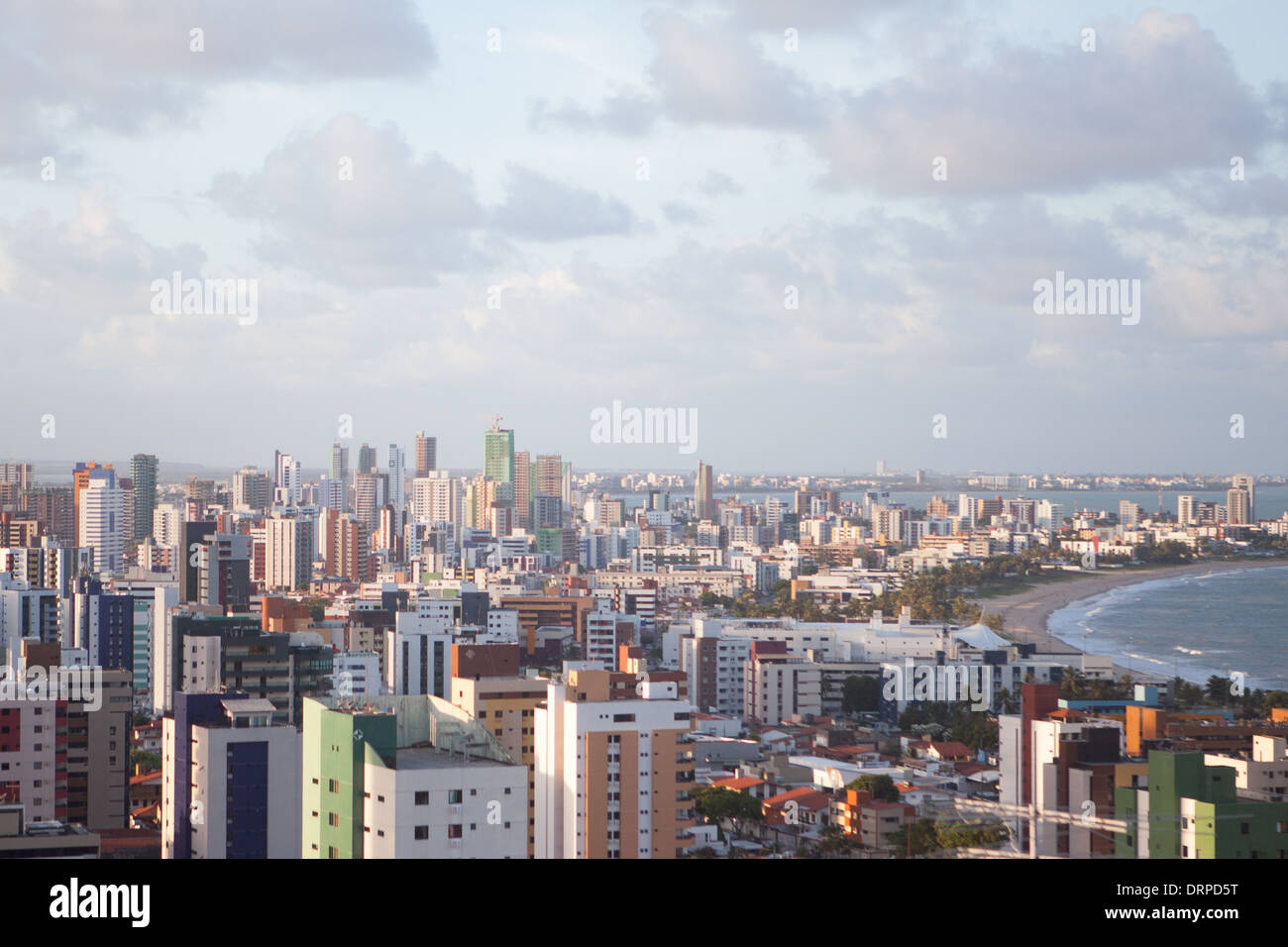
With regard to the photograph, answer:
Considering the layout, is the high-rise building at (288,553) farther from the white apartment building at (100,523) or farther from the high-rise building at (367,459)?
the high-rise building at (367,459)

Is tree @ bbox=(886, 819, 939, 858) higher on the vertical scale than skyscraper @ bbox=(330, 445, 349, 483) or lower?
lower

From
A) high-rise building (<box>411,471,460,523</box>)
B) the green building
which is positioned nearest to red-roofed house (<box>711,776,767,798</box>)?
the green building

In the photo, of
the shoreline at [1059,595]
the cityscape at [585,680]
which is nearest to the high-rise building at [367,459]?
the cityscape at [585,680]

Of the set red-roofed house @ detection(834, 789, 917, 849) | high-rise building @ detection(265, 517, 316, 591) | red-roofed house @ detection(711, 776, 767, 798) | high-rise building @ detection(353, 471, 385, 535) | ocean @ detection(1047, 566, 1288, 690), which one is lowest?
ocean @ detection(1047, 566, 1288, 690)

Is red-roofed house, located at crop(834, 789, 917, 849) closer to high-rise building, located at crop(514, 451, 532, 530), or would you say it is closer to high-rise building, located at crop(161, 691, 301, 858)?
high-rise building, located at crop(161, 691, 301, 858)

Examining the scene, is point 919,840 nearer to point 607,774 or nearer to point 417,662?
point 607,774
